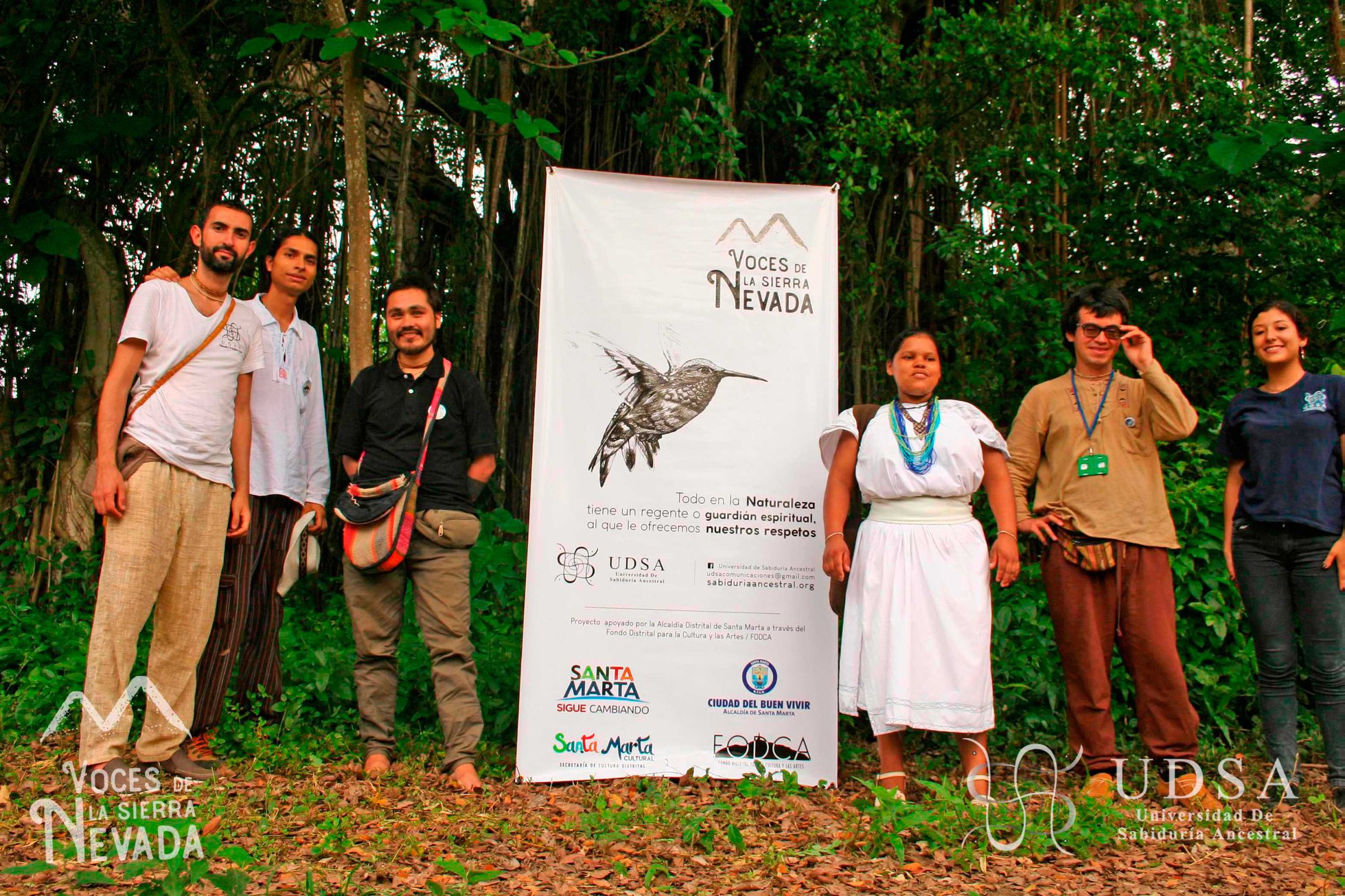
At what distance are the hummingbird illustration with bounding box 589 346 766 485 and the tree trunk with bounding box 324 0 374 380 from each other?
3.35ft

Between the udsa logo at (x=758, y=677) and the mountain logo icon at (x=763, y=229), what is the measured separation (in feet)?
4.94

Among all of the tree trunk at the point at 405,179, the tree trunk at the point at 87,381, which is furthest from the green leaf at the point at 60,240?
the tree trunk at the point at 405,179

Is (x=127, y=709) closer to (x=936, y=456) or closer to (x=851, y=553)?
(x=851, y=553)

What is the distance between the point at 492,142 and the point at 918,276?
2.47 m

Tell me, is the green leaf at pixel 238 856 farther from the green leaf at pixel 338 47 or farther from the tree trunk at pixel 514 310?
the tree trunk at pixel 514 310

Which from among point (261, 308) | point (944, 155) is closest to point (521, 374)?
point (261, 308)

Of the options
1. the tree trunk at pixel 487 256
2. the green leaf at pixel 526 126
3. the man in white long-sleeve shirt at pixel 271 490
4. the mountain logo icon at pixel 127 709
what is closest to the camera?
the mountain logo icon at pixel 127 709

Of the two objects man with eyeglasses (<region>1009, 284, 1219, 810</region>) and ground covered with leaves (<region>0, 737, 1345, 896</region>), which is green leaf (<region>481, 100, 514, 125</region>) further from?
ground covered with leaves (<region>0, 737, 1345, 896</region>)

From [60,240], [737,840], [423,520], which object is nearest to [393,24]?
[423,520]

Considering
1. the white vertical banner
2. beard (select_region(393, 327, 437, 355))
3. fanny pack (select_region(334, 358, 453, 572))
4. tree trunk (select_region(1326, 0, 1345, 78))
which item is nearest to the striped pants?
fanny pack (select_region(334, 358, 453, 572))

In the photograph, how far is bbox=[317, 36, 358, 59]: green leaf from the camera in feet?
12.5

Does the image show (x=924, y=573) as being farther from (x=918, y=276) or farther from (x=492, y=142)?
(x=492, y=142)

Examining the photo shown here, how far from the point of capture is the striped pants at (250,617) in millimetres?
3793

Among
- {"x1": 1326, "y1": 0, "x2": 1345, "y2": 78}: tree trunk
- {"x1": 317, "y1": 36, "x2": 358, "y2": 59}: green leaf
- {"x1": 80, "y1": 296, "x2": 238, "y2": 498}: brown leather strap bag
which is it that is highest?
{"x1": 1326, "y1": 0, "x2": 1345, "y2": 78}: tree trunk
